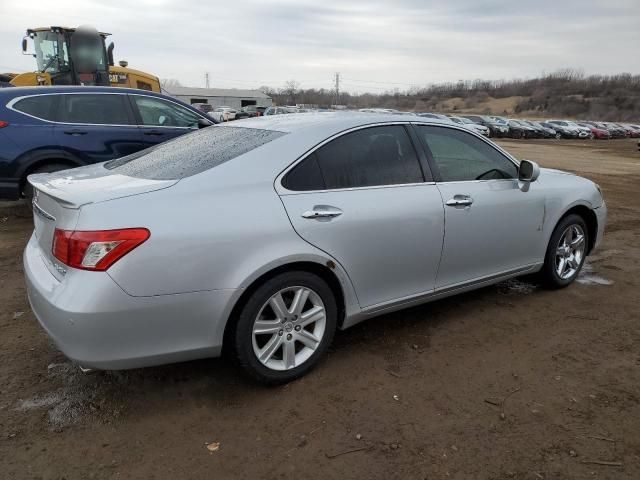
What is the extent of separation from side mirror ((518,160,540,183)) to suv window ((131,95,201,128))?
4.83 m

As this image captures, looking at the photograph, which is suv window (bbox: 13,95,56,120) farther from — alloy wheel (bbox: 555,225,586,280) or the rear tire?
alloy wheel (bbox: 555,225,586,280)

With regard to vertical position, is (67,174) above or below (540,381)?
above

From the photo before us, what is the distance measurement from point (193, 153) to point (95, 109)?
4081 millimetres

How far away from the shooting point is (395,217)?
3.31 meters

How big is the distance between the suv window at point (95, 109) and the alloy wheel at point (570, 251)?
5.39 meters

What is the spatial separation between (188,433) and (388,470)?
1.02 m

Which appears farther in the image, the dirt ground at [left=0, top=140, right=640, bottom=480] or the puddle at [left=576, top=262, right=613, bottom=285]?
the puddle at [left=576, top=262, right=613, bottom=285]

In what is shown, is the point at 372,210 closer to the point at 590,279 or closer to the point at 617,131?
the point at 590,279

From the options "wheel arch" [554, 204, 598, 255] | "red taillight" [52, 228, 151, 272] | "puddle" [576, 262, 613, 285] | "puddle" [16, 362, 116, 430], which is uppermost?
"red taillight" [52, 228, 151, 272]

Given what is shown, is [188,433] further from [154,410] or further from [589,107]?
[589,107]

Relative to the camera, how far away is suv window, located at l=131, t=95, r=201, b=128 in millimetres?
6941

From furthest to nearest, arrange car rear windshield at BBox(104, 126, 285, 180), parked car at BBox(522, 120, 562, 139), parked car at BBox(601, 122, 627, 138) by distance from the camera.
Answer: parked car at BBox(601, 122, 627, 138) < parked car at BBox(522, 120, 562, 139) < car rear windshield at BBox(104, 126, 285, 180)

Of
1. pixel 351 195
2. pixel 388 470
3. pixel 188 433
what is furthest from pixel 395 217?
pixel 188 433

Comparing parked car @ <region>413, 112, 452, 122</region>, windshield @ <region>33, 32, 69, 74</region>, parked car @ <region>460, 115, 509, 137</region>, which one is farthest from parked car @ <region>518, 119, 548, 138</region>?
windshield @ <region>33, 32, 69, 74</region>
